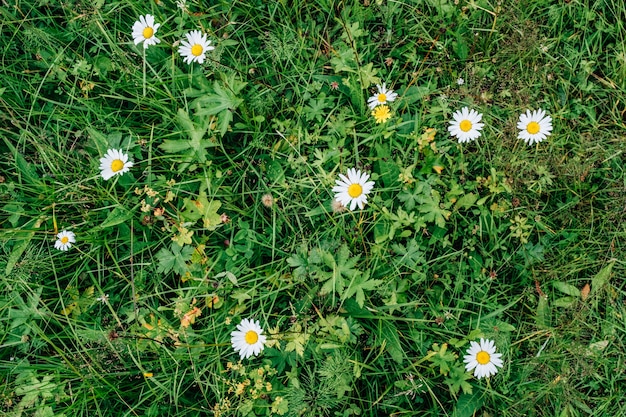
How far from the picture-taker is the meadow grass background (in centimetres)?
242

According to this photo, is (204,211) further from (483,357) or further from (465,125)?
(483,357)

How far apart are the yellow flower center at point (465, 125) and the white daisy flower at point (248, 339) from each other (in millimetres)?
1333

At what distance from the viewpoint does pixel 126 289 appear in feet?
8.64

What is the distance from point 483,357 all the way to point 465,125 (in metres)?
1.08

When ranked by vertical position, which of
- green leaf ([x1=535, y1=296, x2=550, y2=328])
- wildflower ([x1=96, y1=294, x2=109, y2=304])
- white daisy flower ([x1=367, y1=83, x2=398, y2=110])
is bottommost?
wildflower ([x1=96, y1=294, x2=109, y2=304])

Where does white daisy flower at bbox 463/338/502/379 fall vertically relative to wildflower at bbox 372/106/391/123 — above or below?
below

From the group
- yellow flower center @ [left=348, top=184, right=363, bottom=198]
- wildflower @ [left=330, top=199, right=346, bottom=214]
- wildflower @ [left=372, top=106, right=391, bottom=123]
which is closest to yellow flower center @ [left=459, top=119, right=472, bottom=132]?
wildflower @ [left=372, top=106, right=391, bottom=123]

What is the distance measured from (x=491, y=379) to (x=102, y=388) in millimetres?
1847

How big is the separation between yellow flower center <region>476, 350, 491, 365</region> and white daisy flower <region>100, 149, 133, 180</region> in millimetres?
1865

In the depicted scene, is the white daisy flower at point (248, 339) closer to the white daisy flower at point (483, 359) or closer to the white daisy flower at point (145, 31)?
the white daisy flower at point (483, 359)

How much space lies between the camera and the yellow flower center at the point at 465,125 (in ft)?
8.18

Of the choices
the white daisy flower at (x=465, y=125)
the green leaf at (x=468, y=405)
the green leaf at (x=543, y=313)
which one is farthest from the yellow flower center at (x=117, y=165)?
the green leaf at (x=543, y=313)

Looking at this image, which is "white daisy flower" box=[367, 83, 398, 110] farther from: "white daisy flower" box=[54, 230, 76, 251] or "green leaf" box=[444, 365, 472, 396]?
"white daisy flower" box=[54, 230, 76, 251]

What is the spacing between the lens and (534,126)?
252 centimetres
